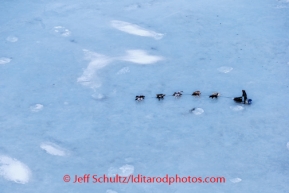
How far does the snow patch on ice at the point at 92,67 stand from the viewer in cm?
785

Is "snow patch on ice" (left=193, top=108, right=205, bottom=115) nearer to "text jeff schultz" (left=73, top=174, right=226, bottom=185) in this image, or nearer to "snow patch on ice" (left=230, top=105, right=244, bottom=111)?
"snow patch on ice" (left=230, top=105, right=244, bottom=111)

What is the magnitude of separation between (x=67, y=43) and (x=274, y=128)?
507 centimetres

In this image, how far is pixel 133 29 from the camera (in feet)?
31.1

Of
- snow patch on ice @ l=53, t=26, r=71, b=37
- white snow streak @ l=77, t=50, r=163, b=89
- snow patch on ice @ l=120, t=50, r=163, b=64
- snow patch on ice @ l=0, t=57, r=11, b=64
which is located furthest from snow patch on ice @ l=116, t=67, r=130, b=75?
snow patch on ice @ l=0, t=57, r=11, b=64

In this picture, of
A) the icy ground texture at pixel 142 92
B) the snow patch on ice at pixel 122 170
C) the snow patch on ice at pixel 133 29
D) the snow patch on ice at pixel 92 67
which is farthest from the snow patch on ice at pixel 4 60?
the snow patch on ice at pixel 122 170

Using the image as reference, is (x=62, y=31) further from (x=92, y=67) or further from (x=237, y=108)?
(x=237, y=108)

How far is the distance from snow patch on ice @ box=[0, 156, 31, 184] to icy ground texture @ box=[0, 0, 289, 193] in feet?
0.06

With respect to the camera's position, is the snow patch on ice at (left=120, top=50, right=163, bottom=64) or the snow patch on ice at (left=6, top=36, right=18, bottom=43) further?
the snow patch on ice at (left=6, top=36, right=18, bottom=43)

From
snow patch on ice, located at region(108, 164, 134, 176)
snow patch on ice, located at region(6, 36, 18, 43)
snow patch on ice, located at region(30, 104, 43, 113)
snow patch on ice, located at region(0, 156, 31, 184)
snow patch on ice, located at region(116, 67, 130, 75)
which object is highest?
snow patch on ice, located at region(6, 36, 18, 43)

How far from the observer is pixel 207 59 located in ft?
27.3

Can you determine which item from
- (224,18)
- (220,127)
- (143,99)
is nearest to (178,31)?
(224,18)

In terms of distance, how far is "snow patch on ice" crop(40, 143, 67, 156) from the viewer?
6.34m

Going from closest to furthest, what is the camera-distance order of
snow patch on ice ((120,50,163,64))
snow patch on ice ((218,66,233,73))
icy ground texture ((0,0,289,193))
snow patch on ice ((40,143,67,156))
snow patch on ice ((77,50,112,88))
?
icy ground texture ((0,0,289,193))
snow patch on ice ((40,143,67,156))
snow patch on ice ((77,50,112,88))
snow patch on ice ((218,66,233,73))
snow patch on ice ((120,50,163,64))

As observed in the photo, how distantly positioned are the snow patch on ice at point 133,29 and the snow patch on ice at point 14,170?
4448 mm
